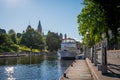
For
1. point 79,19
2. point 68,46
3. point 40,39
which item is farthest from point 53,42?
point 79,19

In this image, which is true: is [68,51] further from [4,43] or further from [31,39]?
[31,39]

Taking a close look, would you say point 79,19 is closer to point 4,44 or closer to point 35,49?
point 4,44

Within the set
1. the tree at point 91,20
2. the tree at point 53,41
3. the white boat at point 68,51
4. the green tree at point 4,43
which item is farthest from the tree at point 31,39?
the tree at point 91,20

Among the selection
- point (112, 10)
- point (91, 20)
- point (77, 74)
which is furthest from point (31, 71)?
point (112, 10)

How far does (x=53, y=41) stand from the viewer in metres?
190

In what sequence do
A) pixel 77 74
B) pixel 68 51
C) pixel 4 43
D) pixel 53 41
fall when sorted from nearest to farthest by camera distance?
pixel 77 74
pixel 68 51
pixel 4 43
pixel 53 41

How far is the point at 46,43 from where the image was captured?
19250 centimetres

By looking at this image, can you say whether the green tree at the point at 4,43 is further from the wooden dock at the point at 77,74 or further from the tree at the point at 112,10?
the tree at the point at 112,10

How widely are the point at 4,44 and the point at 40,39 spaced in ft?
163

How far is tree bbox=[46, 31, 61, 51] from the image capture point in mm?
189625

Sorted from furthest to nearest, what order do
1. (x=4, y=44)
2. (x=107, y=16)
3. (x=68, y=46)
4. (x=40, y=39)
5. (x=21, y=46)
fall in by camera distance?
(x=40, y=39) → (x=21, y=46) → (x=4, y=44) → (x=68, y=46) → (x=107, y=16)

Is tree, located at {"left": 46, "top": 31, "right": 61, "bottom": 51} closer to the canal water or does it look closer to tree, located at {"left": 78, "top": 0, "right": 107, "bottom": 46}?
the canal water

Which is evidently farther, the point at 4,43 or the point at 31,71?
the point at 4,43

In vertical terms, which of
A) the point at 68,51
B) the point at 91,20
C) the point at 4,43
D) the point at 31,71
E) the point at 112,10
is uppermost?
the point at 91,20
